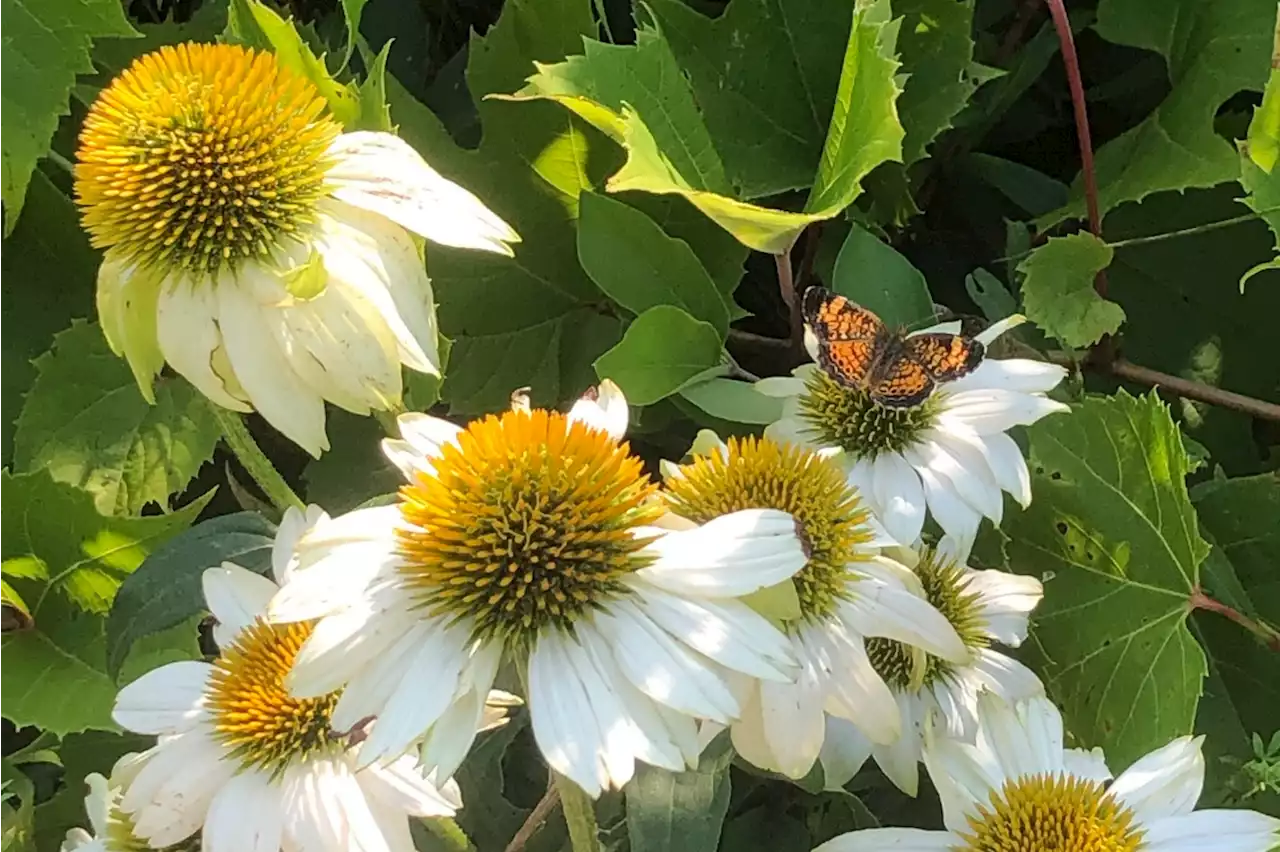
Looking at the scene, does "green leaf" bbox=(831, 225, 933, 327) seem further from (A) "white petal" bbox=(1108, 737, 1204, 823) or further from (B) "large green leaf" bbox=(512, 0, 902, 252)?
(A) "white petal" bbox=(1108, 737, 1204, 823)

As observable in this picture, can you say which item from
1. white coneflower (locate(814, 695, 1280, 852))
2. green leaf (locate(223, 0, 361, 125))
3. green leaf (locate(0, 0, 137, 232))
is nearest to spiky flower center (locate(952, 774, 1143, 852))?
white coneflower (locate(814, 695, 1280, 852))


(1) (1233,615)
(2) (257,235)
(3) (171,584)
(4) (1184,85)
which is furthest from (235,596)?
(4) (1184,85)

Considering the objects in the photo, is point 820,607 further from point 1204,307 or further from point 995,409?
point 1204,307

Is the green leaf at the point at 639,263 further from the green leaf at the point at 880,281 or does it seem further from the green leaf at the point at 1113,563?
the green leaf at the point at 1113,563

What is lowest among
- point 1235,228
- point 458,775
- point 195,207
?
point 458,775

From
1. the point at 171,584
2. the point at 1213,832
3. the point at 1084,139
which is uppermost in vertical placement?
the point at 1084,139

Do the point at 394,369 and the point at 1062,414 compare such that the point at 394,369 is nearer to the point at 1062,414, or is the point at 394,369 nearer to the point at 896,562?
the point at 896,562

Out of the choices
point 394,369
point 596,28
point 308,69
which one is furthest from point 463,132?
point 394,369
